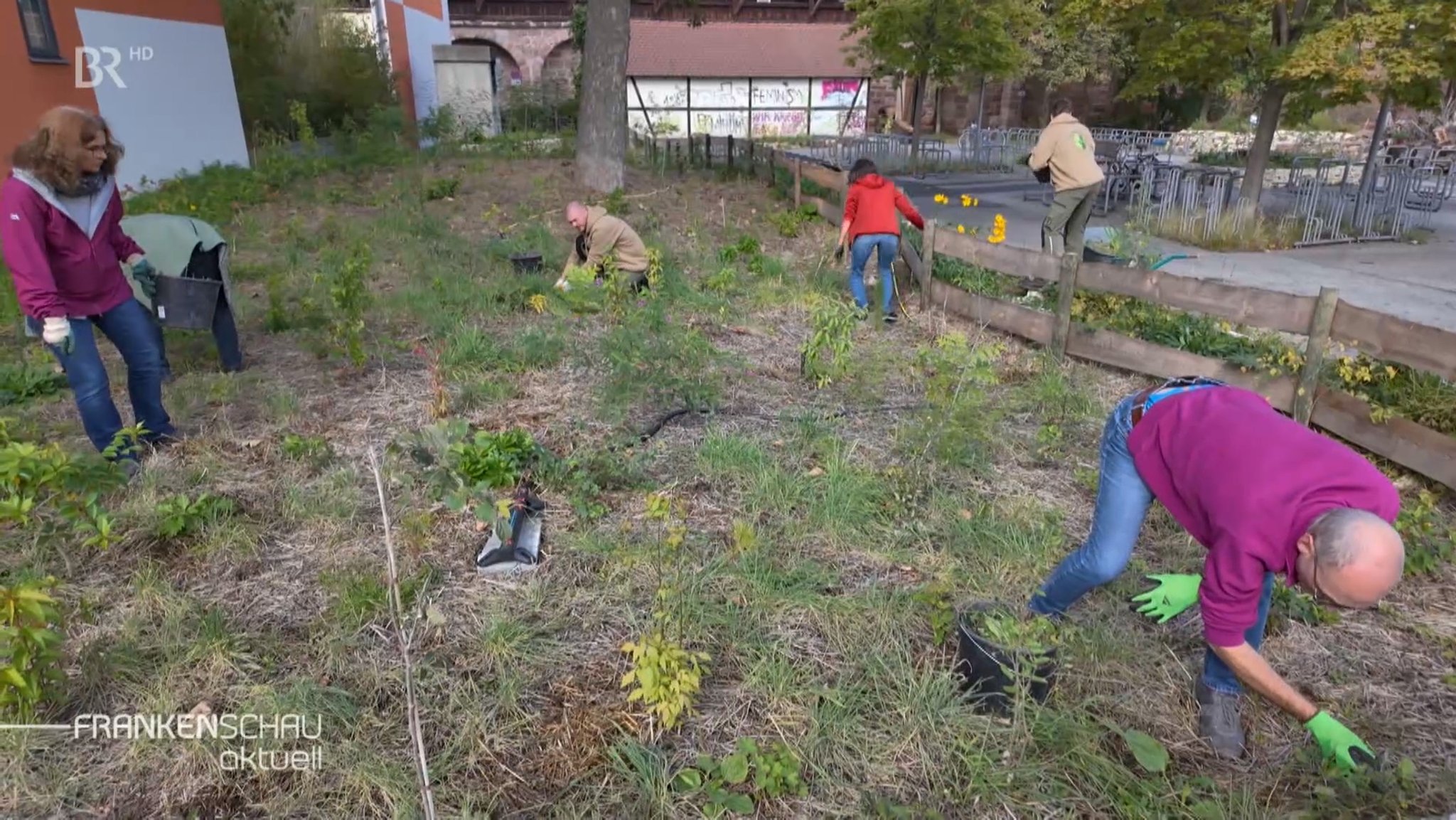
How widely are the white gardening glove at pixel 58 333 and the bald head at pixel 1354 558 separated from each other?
471cm

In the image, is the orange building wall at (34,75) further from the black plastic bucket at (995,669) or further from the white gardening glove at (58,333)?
the black plastic bucket at (995,669)

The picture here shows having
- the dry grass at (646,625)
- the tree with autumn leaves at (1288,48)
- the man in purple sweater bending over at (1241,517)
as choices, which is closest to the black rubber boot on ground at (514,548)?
the dry grass at (646,625)

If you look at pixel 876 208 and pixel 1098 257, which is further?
pixel 1098 257

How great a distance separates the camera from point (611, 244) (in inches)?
276

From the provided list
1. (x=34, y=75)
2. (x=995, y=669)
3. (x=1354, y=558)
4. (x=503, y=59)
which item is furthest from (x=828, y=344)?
(x=503, y=59)

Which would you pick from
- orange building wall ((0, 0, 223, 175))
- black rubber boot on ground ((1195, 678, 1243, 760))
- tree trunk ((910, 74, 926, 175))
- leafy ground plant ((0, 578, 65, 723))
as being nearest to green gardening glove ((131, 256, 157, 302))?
leafy ground plant ((0, 578, 65, 723))

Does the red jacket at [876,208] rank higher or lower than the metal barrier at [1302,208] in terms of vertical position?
higher

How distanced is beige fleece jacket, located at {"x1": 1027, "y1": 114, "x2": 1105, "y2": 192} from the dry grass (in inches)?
109

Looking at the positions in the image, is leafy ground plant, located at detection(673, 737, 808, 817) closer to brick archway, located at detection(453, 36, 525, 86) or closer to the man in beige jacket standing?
the man in beige jacket standing

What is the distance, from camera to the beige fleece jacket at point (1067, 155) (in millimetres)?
7445

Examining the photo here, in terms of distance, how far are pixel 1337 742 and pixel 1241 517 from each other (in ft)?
2.61

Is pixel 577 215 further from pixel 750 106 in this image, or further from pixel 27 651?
pixel 750 106

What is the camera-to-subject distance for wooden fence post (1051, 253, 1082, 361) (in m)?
5.86

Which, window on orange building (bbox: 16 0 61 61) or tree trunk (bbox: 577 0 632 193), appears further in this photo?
tree trunk (bbox: 577 0 632 193)
